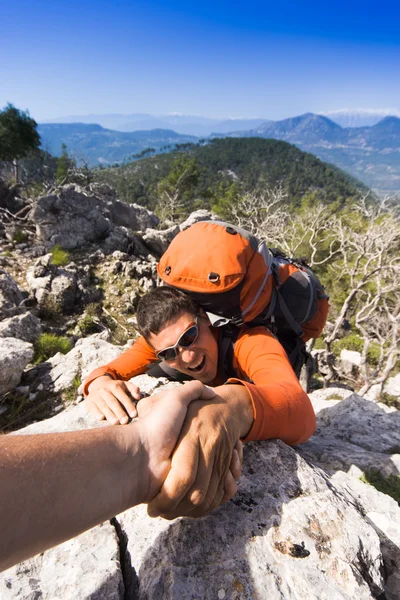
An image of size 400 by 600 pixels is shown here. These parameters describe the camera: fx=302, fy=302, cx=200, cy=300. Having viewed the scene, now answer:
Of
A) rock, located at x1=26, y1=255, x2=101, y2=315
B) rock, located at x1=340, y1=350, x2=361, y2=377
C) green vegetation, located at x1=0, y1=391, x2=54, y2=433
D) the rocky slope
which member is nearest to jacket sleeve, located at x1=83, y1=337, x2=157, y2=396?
the rocky slope

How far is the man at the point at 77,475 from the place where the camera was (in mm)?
980

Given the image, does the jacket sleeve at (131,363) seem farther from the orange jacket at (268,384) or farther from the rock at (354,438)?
the rock at (354,438)

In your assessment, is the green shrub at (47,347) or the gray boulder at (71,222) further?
the gray boulder at (71,222)

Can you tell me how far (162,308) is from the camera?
2.56m

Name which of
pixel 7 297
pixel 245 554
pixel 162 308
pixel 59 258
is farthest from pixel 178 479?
pixel 59 258

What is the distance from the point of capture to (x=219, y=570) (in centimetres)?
155

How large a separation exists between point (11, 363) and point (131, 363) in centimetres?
239

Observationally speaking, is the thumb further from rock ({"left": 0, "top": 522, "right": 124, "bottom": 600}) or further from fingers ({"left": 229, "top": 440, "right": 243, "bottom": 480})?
rock ({"left": 0, "top": 522, "right": 124, "bottom": 600})

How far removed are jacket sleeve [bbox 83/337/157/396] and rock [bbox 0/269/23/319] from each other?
6241 mm

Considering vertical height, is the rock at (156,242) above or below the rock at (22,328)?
below

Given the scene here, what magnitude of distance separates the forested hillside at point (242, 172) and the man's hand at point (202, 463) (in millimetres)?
47472

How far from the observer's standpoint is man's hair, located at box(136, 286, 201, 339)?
2555mm

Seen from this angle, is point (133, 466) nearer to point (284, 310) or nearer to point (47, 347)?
point (284, 310)

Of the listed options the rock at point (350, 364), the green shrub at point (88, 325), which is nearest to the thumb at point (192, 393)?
the green shrub at point (88, 325)
